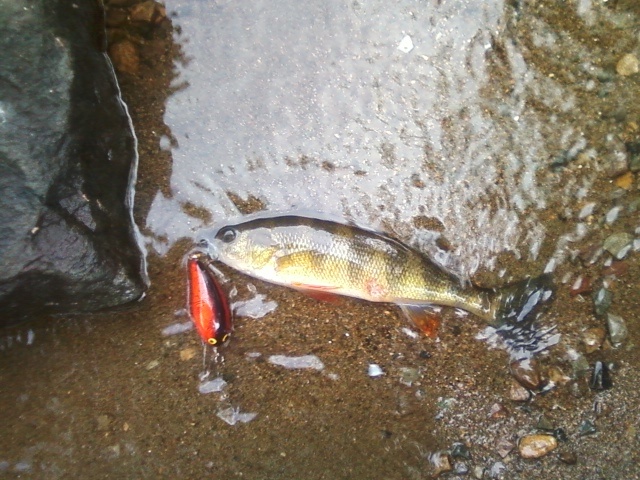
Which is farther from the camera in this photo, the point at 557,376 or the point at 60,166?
the point at 557,376

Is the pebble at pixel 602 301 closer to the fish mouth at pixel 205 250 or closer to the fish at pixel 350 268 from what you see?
the fish at pixel 350 268

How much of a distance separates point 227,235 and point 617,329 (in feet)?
9.82

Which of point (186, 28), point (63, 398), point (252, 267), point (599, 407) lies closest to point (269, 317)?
point (252, 267)

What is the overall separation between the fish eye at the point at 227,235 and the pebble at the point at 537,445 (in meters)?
2.62

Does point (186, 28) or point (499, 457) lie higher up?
point (186, 28)

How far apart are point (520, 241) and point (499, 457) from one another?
1.62m

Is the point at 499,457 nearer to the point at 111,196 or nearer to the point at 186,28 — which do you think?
the point at 111,196

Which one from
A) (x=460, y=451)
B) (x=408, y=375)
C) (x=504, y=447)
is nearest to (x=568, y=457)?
(x=504, y=447)

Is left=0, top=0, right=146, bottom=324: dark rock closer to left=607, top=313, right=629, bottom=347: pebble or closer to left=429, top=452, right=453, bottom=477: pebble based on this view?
left=429, top=452, right=453, bottom=477: pebble

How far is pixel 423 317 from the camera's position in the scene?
4027mm

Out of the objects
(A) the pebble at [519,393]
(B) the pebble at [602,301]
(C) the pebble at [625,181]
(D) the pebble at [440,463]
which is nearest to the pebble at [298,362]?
(D) the pebble at [440,463]

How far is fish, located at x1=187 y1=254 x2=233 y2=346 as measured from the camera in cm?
388

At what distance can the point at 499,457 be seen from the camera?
3992 millimetres

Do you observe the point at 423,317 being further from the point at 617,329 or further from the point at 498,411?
the point at 617,329
